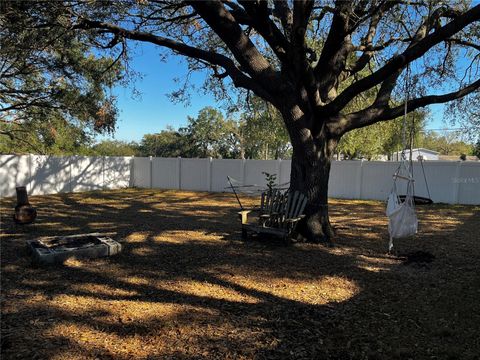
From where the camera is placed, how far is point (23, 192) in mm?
8422

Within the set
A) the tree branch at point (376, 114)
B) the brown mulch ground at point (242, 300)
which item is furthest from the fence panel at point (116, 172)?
the tree branch at point (376, 114)

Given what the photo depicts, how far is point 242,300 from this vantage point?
4320mm

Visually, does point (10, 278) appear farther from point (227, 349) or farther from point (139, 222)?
point (139, 222)

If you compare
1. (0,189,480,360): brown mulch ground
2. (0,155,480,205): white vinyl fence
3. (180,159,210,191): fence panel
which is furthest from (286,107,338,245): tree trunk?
(180,159,210,191): fence panel

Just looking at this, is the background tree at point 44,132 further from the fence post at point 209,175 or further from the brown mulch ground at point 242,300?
the brown mulch ground at point 242,300

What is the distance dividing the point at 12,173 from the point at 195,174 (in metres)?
8.64

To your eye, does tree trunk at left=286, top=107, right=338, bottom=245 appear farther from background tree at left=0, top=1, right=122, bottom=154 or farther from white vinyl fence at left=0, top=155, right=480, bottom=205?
white vinyl fence at left=0, top=155, right=480, bottom=205

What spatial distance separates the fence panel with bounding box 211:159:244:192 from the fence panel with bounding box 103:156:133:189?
17.3 feet

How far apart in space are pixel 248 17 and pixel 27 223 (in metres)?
6.42

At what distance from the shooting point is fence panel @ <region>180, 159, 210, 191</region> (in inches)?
821

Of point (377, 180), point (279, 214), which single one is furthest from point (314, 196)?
point (377, 180)

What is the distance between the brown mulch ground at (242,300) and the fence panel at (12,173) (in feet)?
30.5

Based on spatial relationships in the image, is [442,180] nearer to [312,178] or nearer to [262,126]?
[262,126]

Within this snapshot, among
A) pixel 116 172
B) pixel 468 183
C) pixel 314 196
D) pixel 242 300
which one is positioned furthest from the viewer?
pixel 116 172
